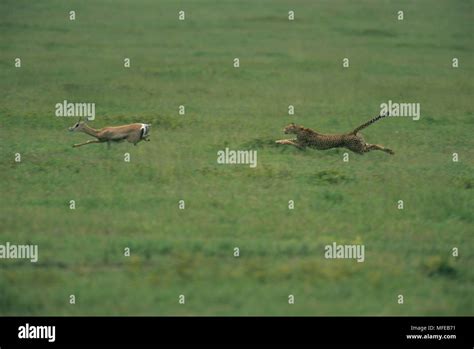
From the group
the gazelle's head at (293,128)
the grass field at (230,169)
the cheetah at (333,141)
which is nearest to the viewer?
the grass field at (230,169)

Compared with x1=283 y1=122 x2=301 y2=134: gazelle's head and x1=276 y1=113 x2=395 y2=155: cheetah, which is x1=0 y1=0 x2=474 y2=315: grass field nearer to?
x1=276 y1=113 x2=395 y2=155: cheetah

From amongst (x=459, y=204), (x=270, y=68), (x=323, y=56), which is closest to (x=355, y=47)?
(x=323, y=56)

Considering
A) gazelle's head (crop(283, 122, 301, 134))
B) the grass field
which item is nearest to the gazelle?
the grass field

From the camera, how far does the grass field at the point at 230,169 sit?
9539 millimetres

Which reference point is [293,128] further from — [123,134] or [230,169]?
[123,134]

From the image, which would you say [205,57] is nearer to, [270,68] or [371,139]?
[270,68]

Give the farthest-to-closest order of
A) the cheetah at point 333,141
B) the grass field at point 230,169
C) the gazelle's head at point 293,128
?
1. the gazelle's head at point 293,128
2. the cheetah at point 333,141
3. the grass field at point 230,169

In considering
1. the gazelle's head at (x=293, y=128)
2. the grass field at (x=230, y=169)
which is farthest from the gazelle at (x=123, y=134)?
the gazelle's head at (x=293, y=128)

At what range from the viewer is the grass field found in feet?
31.3

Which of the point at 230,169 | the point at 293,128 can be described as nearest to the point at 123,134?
the point at 230,169

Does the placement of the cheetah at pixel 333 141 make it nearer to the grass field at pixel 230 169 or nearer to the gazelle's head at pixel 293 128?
the gazelle's head at pixel 293 128

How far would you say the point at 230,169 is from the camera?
14.7m

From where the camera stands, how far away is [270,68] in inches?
968

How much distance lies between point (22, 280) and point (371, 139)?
372 inches
